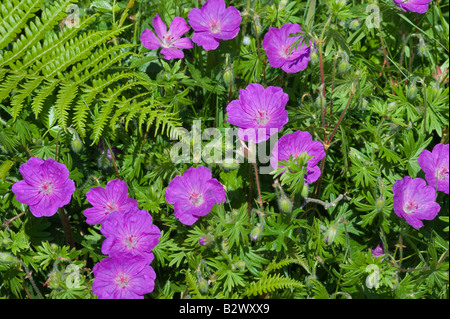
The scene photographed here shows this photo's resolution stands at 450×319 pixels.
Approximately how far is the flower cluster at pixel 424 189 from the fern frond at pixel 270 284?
0.58 metres

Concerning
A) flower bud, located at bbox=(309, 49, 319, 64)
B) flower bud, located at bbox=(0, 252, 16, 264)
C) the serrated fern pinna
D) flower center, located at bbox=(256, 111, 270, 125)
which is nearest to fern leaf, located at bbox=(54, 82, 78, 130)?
the serrated fern pinna

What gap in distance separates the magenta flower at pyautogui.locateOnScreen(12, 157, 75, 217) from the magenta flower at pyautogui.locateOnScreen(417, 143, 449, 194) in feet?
5.36

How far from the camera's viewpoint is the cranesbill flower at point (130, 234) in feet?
8.06

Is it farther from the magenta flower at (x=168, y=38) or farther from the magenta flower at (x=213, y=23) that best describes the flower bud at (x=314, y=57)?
the magenta flower at (x=168, y=38)

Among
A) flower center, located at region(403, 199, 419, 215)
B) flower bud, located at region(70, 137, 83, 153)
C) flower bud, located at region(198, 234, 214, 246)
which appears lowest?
flower center, located at region(403, 199, 419, 215)

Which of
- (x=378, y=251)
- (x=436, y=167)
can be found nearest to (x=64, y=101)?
(x=378, y=251)

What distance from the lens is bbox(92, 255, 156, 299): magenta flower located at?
239 centimetres

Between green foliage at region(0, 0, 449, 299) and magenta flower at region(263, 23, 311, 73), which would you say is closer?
A: green foliage at region(0, 0, 449, 299)

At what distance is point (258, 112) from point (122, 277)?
3.22ft

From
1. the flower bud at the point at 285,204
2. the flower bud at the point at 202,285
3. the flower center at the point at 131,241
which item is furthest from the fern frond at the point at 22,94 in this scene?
the flower bud at the point at 285,204

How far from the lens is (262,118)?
2611 mm

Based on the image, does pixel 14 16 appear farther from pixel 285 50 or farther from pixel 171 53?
pixel 285 50

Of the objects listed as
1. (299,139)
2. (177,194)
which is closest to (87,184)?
(177,194)

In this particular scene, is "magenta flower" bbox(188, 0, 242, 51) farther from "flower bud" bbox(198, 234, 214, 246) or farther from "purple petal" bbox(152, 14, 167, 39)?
"flower bud" bbox(198, 234, 214, 246)
